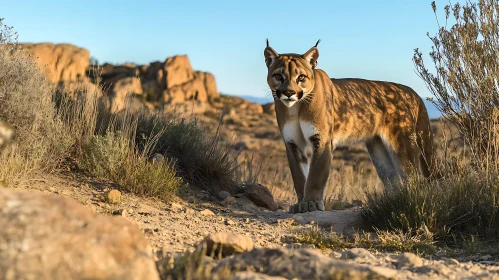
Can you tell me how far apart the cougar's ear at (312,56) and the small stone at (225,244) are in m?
4.05

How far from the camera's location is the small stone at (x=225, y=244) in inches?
174

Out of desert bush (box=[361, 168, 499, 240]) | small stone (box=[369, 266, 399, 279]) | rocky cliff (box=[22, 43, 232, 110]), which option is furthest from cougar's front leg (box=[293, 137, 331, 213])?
rocky cliff (box=[22, 43, 232, 110])

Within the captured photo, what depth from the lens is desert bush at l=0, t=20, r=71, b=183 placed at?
23.6ft

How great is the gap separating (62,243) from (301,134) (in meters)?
5.38

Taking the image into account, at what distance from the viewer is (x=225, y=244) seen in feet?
14.6

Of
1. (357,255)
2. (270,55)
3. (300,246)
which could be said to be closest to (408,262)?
(357,255)

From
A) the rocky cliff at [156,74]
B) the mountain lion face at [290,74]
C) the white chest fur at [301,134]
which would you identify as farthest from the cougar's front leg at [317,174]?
the rocky cliff at [156,74]

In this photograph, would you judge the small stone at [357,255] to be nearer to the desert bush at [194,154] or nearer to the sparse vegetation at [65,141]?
the sparse vegetation at [65,141]

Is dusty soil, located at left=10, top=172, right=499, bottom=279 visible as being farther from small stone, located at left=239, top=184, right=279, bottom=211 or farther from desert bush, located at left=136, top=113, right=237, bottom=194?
desert bush, located at left=136, top=113, right=237, bottom=194

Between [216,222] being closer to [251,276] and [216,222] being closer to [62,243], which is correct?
[251,276]

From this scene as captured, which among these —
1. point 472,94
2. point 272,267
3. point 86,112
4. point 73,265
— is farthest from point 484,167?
point 73,265

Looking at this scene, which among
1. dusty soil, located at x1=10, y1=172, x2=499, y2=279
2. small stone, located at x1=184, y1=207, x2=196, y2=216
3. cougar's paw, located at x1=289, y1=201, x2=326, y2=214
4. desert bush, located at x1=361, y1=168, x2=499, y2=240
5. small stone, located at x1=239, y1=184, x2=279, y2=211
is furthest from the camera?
small stone, located at x1=239, y1=184, x2=279, y2=211

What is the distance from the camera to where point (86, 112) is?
327 inches

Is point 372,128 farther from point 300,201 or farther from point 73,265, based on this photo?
point 73,265
